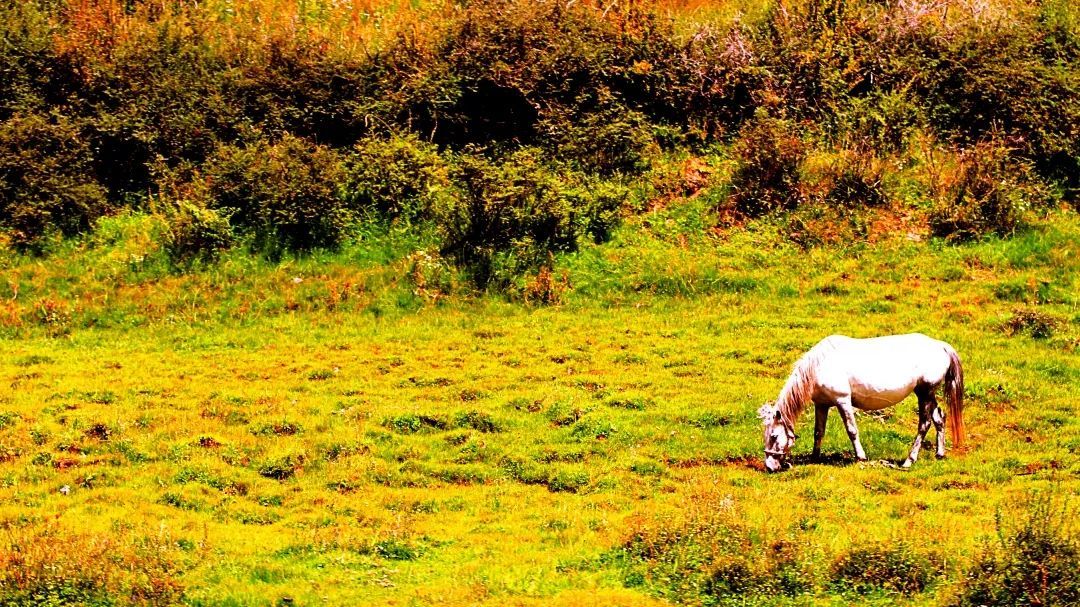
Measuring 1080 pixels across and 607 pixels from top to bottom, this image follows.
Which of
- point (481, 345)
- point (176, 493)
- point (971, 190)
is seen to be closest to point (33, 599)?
point (176, 493)

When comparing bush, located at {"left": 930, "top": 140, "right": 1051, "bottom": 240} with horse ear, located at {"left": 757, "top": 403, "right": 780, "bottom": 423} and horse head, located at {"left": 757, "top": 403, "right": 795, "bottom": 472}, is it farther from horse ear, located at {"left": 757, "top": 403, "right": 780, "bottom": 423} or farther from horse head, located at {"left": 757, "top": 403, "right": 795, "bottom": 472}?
horse head, located at {"left": 757, "top": 403, "right": 795, "bottom": 472}

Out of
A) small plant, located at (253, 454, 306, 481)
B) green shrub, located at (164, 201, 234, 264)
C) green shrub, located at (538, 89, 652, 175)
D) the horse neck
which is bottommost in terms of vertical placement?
small plant, located at (253, 454, 306, 481)

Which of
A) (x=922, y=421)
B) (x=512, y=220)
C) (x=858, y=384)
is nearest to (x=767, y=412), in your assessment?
(x=858, y=384)

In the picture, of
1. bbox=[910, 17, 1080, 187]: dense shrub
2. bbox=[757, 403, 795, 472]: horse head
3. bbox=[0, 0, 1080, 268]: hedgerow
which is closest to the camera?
bbox=[757, 403, 795, 472]: horse head

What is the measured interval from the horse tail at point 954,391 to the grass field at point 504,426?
488mm

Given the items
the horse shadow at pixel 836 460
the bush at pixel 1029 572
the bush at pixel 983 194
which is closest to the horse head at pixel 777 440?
the horse shadow at pixel 836 460

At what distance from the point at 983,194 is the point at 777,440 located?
13.4 m

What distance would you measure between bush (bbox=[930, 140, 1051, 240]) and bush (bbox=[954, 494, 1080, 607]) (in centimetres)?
1539

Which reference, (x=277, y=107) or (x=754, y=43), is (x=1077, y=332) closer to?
(x=754, y=43)

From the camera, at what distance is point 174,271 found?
25438mm

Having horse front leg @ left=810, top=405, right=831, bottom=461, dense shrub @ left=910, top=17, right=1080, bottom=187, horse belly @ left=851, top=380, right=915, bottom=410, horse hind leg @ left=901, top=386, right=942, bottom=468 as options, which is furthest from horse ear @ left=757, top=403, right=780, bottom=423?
dense shrub @ left=910, top=17, right=1080, bottom=187

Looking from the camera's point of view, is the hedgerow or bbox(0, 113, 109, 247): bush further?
the hedgerow

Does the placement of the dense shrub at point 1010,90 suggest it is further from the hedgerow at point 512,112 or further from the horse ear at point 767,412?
the horse ear at point 767,412

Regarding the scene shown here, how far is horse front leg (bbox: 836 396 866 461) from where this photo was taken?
1609cm
